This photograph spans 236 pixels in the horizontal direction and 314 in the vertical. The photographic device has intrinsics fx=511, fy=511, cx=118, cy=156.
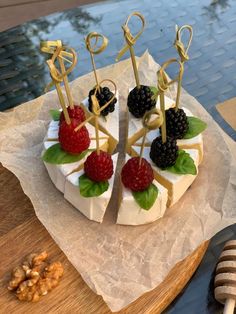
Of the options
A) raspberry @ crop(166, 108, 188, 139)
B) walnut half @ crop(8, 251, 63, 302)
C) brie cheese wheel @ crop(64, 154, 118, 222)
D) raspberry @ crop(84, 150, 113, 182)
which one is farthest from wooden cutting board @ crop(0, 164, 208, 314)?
raspberry @ crop(166, 108, 188, 139)

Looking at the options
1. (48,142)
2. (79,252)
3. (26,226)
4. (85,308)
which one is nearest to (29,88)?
(48,142)

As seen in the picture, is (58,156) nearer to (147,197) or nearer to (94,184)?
(94,184)

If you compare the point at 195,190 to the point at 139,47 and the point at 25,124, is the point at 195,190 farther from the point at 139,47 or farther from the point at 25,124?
the point at 139,47

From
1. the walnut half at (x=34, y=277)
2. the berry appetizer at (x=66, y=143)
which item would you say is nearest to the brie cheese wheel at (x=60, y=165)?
the berry appetizer at (x=66, y=143)

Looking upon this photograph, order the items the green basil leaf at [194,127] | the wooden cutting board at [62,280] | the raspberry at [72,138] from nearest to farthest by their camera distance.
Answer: the wooden cutting board at [62,280] < the raspberry at [72,138] < the green basil leaf at [194,127]

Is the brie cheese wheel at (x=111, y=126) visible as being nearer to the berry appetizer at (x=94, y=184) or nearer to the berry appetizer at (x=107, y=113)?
the berry appetizer at (x=107, y=113)

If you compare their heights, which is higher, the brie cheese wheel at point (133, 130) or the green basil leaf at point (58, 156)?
the green basil leaf at point (58, 156)
